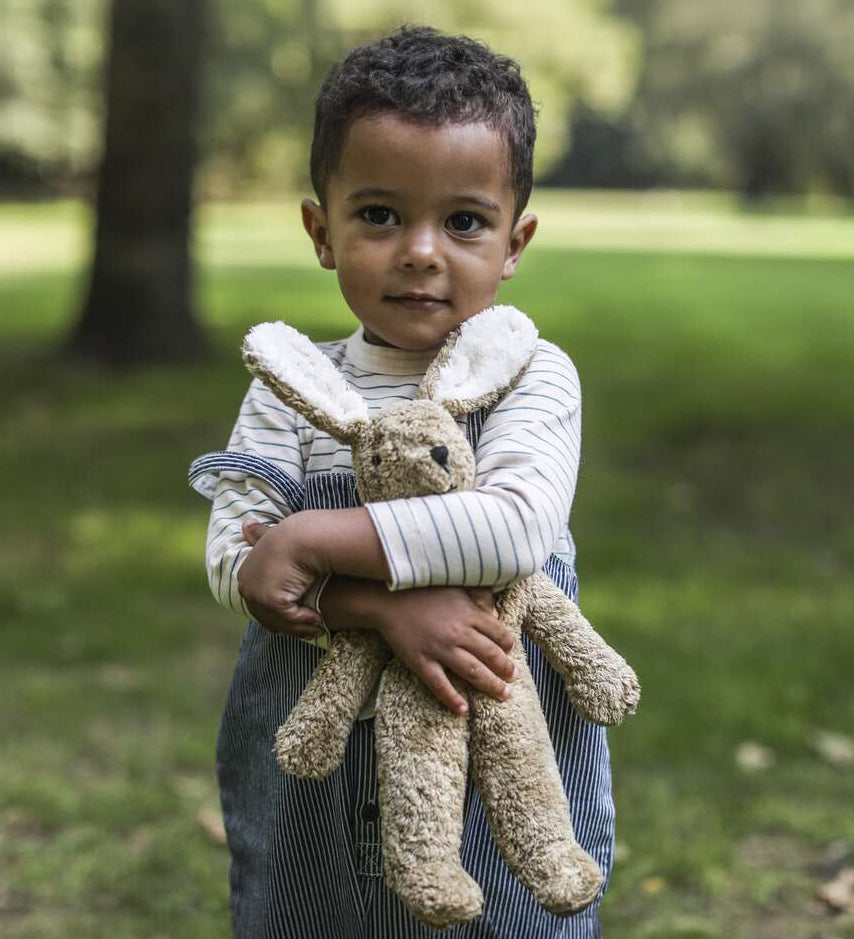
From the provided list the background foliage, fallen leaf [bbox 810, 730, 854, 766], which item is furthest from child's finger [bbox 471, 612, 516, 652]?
the background foliage

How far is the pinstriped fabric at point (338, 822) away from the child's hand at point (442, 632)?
188mm

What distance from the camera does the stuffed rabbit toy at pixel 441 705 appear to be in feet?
5.43

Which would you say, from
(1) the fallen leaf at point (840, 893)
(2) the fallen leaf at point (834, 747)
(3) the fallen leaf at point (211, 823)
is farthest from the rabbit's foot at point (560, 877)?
(2) the fallen leaf at point (834, 747)

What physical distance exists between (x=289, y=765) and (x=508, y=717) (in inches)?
11.8

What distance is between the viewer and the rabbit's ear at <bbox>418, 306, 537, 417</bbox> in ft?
5.87

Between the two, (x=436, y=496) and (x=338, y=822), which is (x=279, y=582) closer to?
(x=436, y=496)

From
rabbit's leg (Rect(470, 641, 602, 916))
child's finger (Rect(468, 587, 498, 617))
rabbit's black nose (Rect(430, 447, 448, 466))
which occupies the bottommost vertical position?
rabbit's leg (Rect(470, 641, 602, 916))

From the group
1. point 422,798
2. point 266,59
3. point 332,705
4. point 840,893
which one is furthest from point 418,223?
point 266,59

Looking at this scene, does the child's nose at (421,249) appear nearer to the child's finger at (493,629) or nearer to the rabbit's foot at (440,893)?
the child's finger at (493,629)

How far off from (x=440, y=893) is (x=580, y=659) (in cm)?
39

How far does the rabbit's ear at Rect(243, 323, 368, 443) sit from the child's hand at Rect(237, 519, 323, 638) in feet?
0.50

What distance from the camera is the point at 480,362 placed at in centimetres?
182

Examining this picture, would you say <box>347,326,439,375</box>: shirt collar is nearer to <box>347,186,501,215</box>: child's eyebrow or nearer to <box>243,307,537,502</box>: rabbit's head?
<box>243,307,537,502</box>: rabbit's head

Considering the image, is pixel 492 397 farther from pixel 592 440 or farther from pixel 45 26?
pixel 45 26
